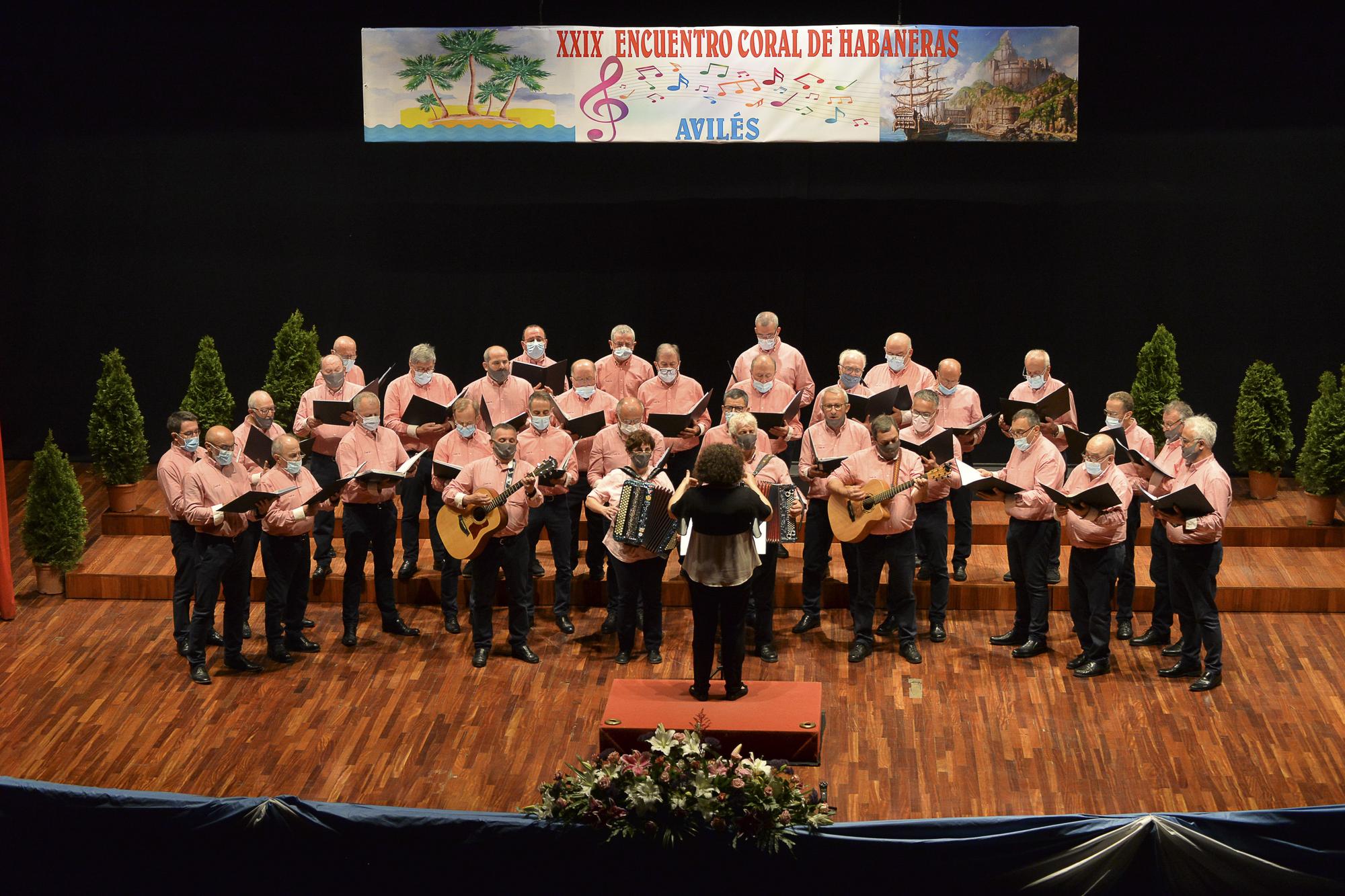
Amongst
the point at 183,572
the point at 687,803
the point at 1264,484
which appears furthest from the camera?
the point at 1264,484

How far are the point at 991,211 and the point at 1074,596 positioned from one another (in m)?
3.92

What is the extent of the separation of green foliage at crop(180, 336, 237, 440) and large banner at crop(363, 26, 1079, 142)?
1.80m

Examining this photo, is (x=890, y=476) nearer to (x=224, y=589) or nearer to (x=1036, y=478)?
(x=1036, y=478)

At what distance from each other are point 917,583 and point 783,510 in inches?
61.7

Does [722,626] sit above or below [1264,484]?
below

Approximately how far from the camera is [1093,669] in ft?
23.4

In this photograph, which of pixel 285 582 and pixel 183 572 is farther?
pixel 183 572

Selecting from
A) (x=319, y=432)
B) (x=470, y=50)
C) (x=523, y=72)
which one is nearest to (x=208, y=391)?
(x=319, y=432)

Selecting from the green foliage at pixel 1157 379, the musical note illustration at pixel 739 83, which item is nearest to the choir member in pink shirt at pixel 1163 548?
the green foliage at pixel 1157 379

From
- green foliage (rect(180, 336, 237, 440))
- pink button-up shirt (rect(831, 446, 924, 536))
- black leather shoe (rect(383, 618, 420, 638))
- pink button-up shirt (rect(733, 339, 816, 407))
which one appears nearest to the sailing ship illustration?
pink button-up shirt (rect(733, 339, 816, 407))

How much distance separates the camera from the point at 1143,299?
10281mm

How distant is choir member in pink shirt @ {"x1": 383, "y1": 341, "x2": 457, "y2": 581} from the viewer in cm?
807

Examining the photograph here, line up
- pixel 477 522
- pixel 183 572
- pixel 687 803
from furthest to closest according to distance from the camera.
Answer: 1. pixel 183 572
2. pixel 477 522
3. pixel 687 803

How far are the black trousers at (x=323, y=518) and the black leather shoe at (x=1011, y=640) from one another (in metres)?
3.73
